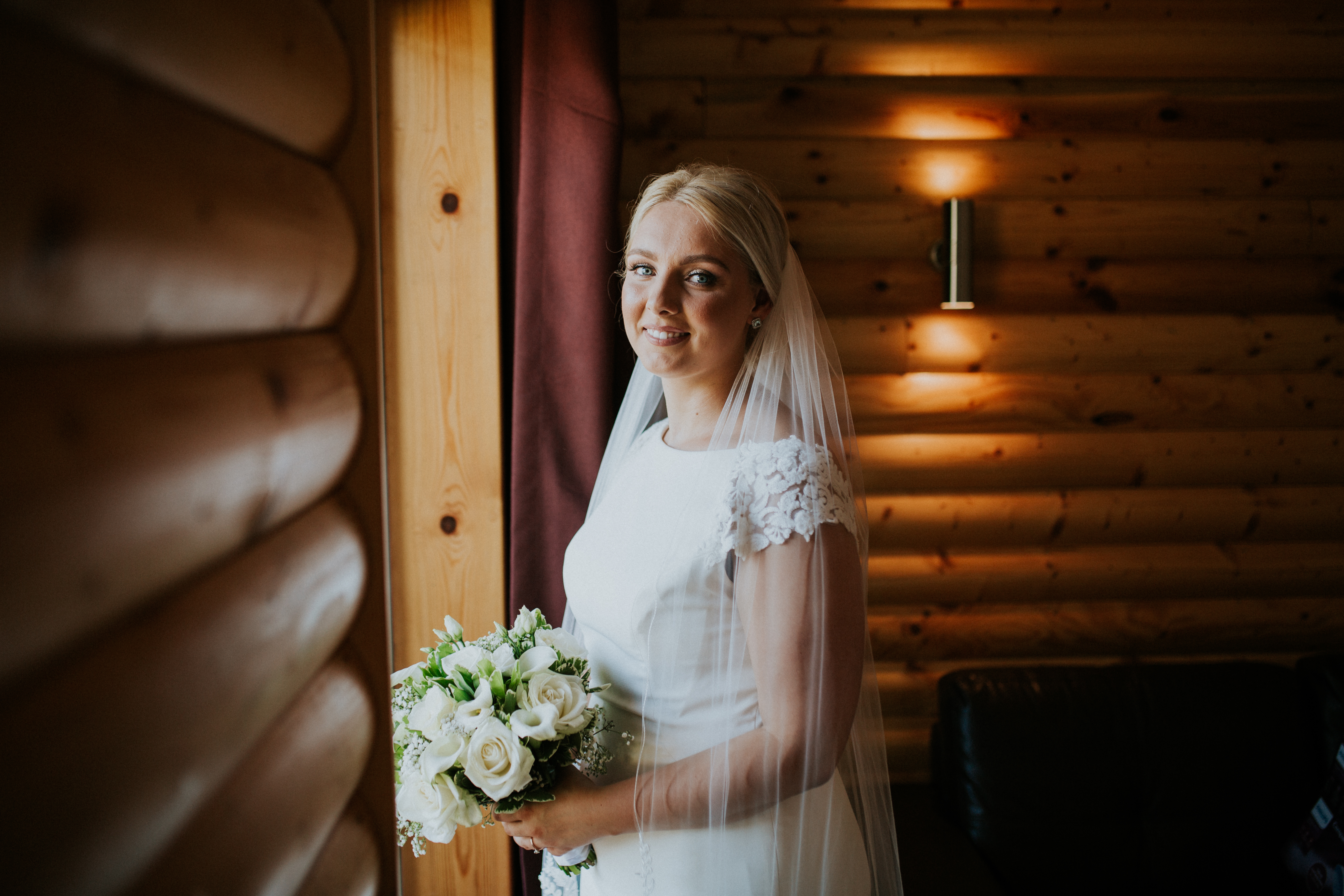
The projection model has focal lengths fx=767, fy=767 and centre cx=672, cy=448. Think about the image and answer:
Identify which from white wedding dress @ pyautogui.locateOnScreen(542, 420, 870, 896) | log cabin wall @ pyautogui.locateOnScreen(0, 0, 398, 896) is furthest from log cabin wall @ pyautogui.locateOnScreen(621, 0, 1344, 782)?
log cabin wall @ pyautogui.locateOnScreen(0, 0, 398, 896)

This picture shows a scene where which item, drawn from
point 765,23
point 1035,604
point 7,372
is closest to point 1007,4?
point 765,23

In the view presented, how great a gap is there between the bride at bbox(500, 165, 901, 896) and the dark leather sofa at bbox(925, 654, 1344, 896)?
2.97 ft

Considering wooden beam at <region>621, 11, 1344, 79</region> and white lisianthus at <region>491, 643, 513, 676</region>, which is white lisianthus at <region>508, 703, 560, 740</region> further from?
wooden beam at <region>621, 11, 1344, 79</region>

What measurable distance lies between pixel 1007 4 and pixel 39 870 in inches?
131

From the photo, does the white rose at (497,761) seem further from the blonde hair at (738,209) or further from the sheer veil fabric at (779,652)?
the blonde hair at (738,209)

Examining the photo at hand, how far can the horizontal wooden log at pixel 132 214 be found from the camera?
1.42 feet

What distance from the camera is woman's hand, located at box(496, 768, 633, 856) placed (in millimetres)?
1332

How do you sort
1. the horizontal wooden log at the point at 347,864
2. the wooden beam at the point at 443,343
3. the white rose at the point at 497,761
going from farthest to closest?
the wooden beam at the point at 443,343, the white rose at the point at 497,761, the horizontal wooden log at the point at 347,864

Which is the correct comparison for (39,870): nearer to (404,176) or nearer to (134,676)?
(134,676)

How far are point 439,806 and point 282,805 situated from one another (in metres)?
0.64

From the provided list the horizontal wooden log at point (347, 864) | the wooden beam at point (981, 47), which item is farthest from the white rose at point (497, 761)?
the wooden beam at point (981, 47)

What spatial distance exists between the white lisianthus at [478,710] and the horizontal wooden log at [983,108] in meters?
2.03

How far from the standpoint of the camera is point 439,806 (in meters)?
1.28

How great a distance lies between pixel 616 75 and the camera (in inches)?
84.4
